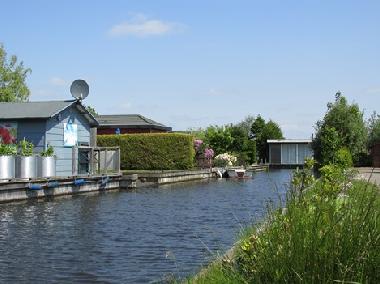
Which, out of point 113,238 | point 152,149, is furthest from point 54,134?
point 113,238

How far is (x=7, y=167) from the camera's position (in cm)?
1917

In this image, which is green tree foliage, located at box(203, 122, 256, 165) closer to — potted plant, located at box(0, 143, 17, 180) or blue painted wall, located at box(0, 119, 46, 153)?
blue painted wall, located at box(0, 119, 46, 153)

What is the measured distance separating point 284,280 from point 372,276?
2.25 feet

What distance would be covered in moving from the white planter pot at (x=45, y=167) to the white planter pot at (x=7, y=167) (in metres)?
1.72

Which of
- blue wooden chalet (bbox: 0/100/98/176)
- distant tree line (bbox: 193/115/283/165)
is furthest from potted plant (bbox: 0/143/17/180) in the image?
distant tree line (bbox: 193/115/283/165)

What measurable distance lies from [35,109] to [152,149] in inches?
550

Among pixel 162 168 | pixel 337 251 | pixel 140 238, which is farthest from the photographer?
pixel 162 168

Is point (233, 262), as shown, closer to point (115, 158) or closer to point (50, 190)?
point (50, 190)

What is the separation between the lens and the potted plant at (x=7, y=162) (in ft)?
62.1

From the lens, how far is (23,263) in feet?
29.6

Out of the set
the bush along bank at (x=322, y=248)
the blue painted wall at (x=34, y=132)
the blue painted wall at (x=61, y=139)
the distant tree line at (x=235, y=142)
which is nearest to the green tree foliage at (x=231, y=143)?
the distant tree line at (x=235, y=142)

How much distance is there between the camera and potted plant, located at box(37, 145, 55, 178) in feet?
69.7

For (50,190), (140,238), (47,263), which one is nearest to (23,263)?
(47,263)

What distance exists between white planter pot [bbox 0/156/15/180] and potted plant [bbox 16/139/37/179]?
411mm
